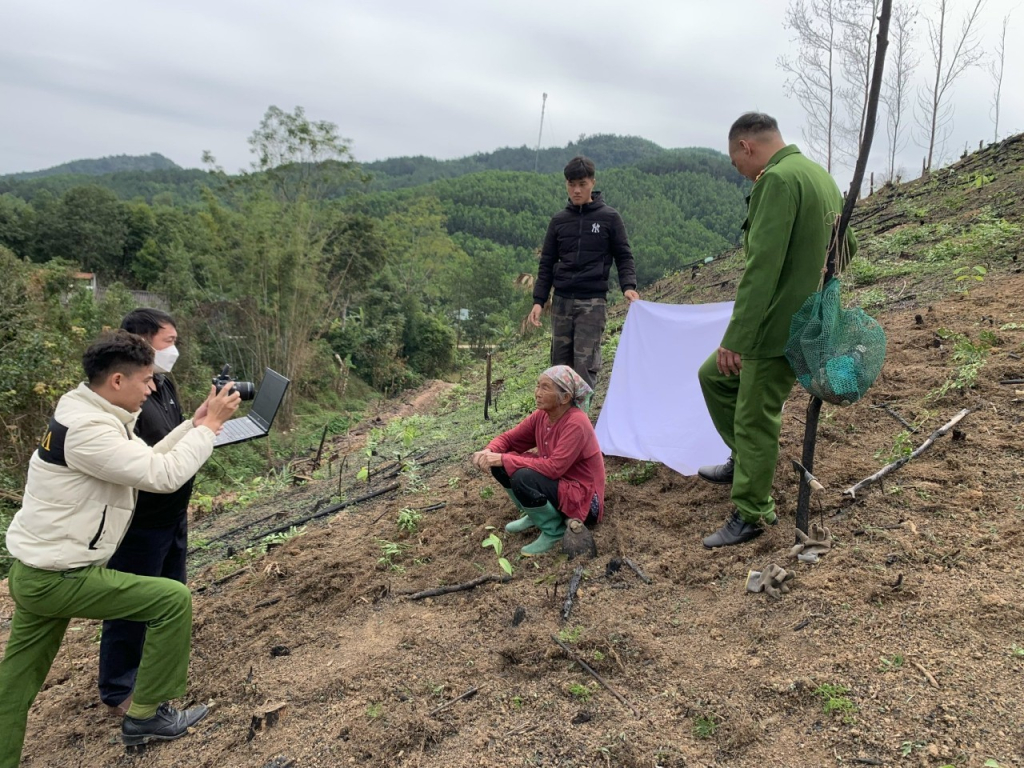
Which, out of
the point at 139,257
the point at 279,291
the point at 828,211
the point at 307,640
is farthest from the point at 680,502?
the point at 139,257

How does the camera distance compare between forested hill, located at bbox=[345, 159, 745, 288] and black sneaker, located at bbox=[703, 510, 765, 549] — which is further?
forested hill, located at bbox=[345, 159, 745, 288]

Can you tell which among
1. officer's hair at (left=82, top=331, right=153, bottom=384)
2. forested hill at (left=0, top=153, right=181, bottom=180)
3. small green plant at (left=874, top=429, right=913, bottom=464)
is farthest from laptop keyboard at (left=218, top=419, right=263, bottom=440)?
forested hill at (left=0, top=153, right=181, bottom=180)

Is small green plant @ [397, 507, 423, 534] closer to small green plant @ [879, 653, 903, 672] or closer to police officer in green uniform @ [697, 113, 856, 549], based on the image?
police officer in green uniform @ [697, 113, 856, 549]

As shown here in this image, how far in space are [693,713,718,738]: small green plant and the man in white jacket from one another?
1.80m

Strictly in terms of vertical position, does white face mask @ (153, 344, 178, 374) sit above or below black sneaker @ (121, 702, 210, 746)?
above

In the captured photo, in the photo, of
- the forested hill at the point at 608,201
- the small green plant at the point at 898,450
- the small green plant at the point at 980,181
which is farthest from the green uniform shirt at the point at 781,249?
the forested hill at the point at 608,201

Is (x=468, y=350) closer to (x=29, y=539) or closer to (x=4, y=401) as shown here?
(x=4, y=401)

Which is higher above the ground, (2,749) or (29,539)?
(29,539)

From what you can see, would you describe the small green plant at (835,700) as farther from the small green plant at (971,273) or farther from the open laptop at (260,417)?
the small green plant at (971,273)

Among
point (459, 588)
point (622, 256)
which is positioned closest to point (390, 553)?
point (459, 588)

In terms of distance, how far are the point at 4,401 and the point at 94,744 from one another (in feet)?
27.2

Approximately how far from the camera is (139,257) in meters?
31.0

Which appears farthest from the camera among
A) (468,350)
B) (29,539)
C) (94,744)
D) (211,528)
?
(468,350)

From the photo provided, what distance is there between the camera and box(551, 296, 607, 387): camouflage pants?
419cm
